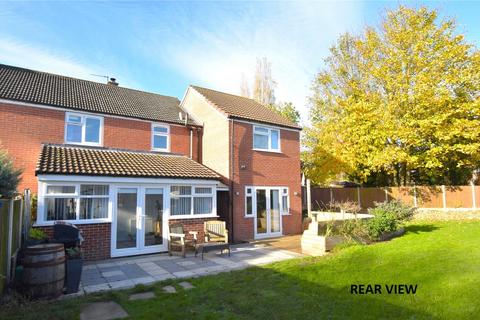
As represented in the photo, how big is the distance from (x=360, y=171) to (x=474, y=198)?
6781 millimetres

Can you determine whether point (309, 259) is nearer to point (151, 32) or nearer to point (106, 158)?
point (106, 158)

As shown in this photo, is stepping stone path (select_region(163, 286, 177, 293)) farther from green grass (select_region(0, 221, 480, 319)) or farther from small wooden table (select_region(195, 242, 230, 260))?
small wooden table (select_region(195, 242, 230, 260))

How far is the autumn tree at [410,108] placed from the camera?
1845 centimetres

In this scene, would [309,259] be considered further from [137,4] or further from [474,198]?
[474,198]

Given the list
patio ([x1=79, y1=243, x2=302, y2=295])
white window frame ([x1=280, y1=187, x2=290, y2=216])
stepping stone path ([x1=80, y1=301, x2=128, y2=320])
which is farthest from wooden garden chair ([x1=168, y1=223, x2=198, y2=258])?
white window frame ([x1=280, y1=187, x2=290, y2=216])

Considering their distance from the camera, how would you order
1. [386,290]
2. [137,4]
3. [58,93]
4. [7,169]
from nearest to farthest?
1. [386,290]
2. [7,169]
3. [137,4]
4. [58,93]

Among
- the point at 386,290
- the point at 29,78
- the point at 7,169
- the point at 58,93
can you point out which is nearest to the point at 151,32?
the point at 58,93

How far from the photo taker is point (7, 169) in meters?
7.14

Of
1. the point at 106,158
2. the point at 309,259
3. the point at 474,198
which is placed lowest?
the point at 309,259

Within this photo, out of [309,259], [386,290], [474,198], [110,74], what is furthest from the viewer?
[110,74]

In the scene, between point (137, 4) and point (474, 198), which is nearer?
point (137, 4)

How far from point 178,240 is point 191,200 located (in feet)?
6.08

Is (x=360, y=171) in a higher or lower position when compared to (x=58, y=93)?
lower

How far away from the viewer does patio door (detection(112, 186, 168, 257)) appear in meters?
11.1
